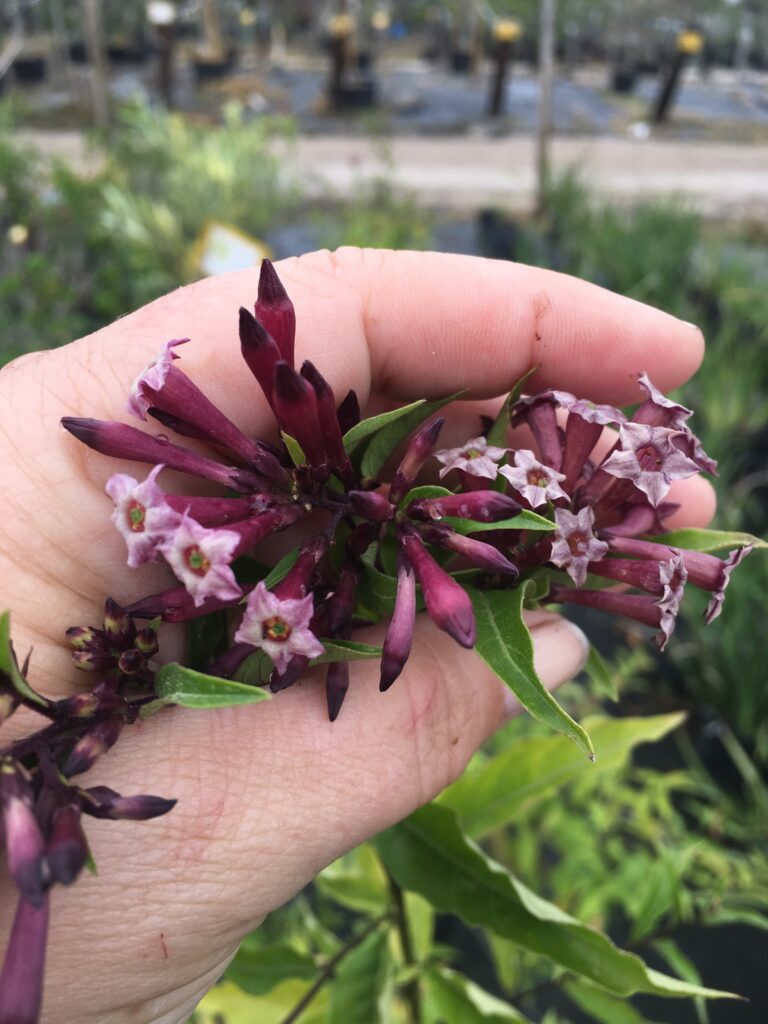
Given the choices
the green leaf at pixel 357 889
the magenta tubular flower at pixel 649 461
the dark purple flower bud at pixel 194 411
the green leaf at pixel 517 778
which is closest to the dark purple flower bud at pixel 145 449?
the dark purple flower bud at pixel 194 411

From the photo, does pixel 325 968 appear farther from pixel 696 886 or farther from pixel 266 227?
pixel 266 227

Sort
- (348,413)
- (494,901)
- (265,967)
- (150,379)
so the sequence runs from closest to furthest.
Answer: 1. (150,379)
2. (348,413)
3. (494,901)
4. (265,967)

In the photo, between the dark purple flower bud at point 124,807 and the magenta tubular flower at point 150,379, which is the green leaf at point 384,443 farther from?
the dark purple flower bud at point 124,807

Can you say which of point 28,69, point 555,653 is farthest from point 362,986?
point 28,69

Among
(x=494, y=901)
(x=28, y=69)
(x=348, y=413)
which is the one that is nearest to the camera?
(x=348, y=413)

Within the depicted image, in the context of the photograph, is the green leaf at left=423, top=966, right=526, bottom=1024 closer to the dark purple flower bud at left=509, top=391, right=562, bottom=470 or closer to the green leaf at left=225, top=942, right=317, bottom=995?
the green leaf at left=225, top=942, right=317, bottom=995

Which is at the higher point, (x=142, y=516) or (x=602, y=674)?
(x=142, y=516)

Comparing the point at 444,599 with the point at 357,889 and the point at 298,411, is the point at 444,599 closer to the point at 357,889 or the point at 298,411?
the point at 298,411

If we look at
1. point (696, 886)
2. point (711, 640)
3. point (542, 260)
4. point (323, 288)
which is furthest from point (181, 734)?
point (542, 260)
